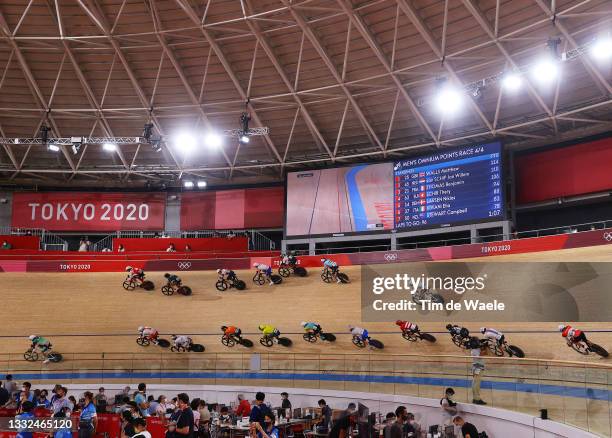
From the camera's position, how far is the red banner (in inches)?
1350

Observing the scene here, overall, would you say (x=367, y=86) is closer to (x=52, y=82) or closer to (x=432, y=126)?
(x=432, y=126)

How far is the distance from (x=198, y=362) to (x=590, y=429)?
45.7 feet

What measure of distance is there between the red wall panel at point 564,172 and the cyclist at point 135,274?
16578mm

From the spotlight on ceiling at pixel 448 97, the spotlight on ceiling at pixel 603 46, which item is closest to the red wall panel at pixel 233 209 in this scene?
the spotlight on ceiling at pixel 448 97

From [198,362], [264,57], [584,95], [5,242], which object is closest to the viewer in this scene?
[198,362]

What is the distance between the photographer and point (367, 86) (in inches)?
1027

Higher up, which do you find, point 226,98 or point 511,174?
point 226,98

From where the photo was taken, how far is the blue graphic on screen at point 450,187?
2536 centimetres

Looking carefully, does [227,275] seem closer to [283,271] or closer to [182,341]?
[283,271]

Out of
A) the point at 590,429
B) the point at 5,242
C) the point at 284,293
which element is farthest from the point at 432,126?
the point at 5,242

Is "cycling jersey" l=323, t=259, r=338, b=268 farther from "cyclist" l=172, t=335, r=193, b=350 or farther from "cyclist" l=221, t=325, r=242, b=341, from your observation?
"cyclist" l=172, t=335, r=193, b=350

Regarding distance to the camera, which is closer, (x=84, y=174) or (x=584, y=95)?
(x=584, y=95)

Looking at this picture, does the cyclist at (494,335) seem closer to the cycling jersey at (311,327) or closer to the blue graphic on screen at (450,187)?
the cycling jersey at (311,327)

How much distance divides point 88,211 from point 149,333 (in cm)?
1319
